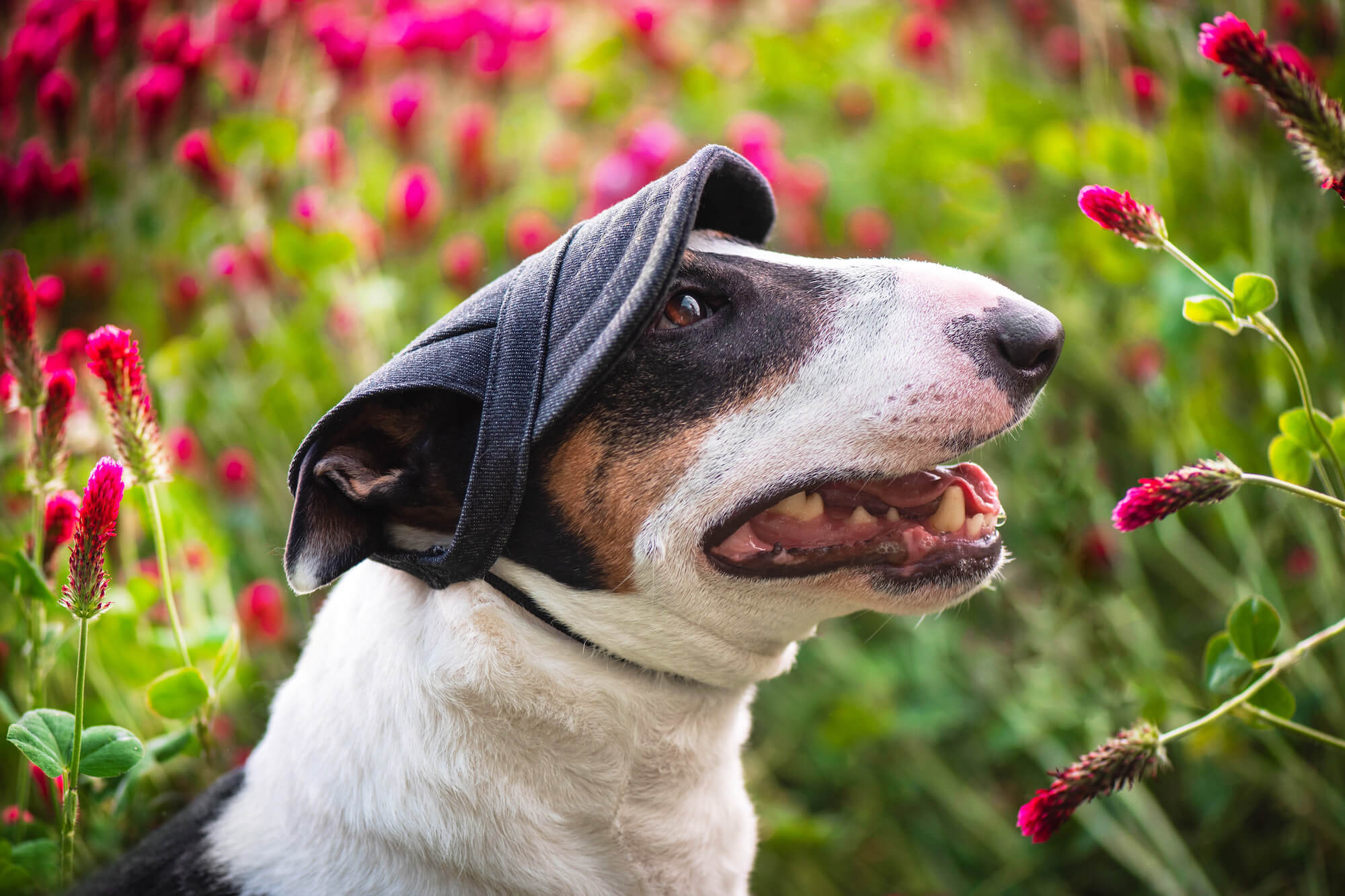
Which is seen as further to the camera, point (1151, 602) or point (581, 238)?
point (1151, 602)

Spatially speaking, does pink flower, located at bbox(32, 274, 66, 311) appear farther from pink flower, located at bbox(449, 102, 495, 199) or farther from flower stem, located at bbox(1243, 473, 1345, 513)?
flower stem, located at bbox(1243, 473, 1345, 513)

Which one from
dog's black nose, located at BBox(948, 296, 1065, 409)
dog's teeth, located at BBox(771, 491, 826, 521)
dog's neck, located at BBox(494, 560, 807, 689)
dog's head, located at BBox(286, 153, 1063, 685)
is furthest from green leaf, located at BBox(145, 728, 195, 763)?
dog's black nose, located at BBox(948, 296, 1065, 409)

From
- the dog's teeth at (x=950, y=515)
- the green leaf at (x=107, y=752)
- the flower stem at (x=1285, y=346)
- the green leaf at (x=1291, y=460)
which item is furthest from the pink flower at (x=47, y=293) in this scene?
the green leaf at (x=1291, y=460)

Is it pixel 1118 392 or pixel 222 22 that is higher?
pixel 222 22

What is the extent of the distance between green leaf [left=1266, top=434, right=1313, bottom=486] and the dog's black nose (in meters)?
0.44

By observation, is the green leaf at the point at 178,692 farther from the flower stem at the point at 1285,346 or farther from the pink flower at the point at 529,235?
the flower stem at the point at 1285,346

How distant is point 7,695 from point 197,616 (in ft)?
1.53

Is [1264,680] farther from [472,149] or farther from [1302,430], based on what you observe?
[472,149]

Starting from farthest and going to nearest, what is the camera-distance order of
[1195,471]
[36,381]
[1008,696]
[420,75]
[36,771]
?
[420,75], [1008,696], [36,771], [36,381], [1195,471]

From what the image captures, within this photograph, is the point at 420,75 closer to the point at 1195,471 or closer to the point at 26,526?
the point at 26,526

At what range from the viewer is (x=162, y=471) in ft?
5.64

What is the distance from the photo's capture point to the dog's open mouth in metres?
1.61

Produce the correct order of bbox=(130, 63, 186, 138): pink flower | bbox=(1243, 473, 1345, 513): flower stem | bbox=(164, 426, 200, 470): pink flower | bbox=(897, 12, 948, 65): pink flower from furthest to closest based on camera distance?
bbox=(897, 12, 948, 65): pink flower
bbox=(130, 63, 186, 138): pink flower
bbox=(164, 426, 200, 470): pink flower
bbox=(1243, 473, 1345, 513): flower stem

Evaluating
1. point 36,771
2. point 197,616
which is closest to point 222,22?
point 197,616
